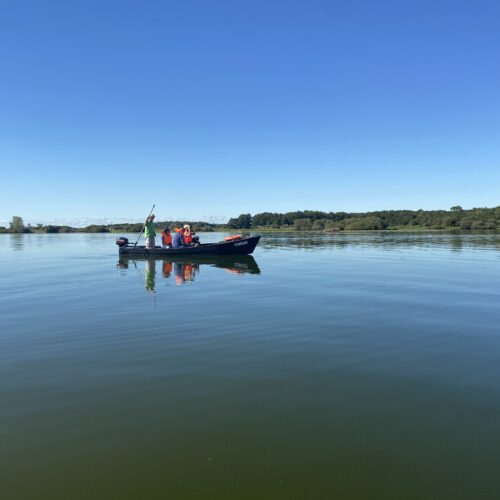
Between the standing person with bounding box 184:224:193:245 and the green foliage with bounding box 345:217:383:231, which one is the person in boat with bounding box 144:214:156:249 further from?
the green foliage with bounding box 345:217:383:231

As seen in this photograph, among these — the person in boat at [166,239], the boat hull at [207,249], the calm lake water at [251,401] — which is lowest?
the calm lake water at [251,401]

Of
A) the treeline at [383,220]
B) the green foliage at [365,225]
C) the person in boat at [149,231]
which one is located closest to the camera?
the person in boat at [149,231]

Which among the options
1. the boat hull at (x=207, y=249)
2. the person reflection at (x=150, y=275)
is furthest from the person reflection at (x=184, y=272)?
the boat hull at (x=207, y=249)

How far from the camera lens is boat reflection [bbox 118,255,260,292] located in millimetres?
19531

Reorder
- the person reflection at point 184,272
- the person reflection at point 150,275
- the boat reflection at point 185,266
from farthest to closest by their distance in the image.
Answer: the boat reflection at point 185,266
the person reflection at point 184,272
the person reflection at point 150,275

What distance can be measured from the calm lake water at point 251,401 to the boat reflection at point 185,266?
6995 millimetres

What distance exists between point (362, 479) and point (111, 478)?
2423mm

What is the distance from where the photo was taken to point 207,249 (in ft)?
94.5

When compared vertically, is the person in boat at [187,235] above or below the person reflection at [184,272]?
above

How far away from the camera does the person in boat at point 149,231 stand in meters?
29.2

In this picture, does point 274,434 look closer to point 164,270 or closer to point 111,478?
point 111,478

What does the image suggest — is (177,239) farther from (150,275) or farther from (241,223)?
(241,223)

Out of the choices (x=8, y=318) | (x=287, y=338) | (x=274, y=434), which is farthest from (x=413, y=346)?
(x=8, y=318)

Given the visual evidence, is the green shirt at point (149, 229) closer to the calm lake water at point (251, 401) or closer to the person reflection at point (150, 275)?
the person reflection at point (150, 275)
